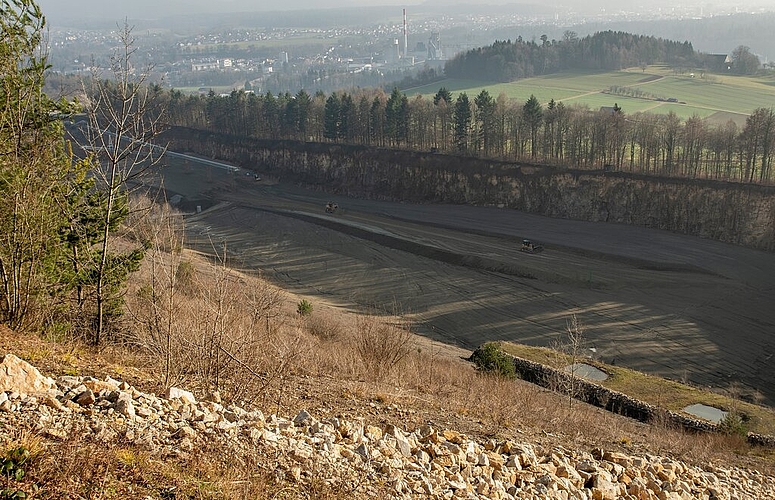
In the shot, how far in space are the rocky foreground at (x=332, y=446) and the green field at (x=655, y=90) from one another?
75499mm

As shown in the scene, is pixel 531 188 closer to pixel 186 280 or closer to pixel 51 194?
pixel 186 280

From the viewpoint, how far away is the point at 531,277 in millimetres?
45469

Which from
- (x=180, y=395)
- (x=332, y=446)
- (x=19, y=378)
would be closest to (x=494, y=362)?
(x=332, y=446)

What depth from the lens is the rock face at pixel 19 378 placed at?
942 cm

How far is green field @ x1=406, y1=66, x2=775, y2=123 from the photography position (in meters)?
93.9

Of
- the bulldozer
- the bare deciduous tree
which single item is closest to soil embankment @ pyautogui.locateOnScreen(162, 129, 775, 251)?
the bulldozer

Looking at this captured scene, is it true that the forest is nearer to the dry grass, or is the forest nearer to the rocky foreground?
the dry grass

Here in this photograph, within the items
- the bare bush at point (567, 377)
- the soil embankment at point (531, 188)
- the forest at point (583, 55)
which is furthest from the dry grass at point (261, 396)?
the forest at point (583, 55)

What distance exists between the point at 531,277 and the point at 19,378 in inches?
1551

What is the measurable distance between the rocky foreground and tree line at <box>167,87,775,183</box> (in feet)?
179

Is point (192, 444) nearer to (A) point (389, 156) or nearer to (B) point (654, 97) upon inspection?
(A) point (389, 156)

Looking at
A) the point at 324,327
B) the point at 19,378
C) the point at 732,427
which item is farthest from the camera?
the point at 324,327

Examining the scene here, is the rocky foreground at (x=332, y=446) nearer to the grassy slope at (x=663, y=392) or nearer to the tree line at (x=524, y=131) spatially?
the grassy slope at (x=663, y=392)

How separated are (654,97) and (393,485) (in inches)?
4260
